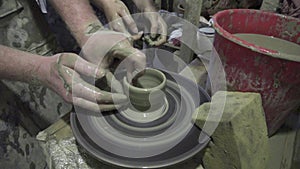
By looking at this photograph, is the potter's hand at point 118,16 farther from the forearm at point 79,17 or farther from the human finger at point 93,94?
the human finger at point 93,94

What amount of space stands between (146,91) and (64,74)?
31cm

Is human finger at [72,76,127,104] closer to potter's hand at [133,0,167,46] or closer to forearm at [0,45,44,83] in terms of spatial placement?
forearm at [0,45,44,83]

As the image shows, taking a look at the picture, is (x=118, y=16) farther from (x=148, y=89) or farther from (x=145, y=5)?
(x=148, y=89)

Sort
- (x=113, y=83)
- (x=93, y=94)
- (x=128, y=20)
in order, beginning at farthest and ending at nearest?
(x=128, y=20) → (x=113, y=83) → (x=93, y=94)

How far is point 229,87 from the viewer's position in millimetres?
1265

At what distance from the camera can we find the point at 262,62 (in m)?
1.09

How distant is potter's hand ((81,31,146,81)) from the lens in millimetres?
1091

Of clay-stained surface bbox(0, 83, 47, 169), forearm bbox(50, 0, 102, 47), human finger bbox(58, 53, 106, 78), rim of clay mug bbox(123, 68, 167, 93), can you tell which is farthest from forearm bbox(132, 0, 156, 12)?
clay-stained surface bbox(0, 83, 47, 169)

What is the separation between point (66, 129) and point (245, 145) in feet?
2.32

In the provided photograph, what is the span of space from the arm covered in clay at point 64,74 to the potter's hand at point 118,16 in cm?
37

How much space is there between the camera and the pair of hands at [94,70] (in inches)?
40.8

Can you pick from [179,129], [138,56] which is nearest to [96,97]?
[138,56]

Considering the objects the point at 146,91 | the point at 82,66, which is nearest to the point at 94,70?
the point at 82,66

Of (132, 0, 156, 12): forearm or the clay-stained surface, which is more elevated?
(132, 0, 156, 12): forearm
